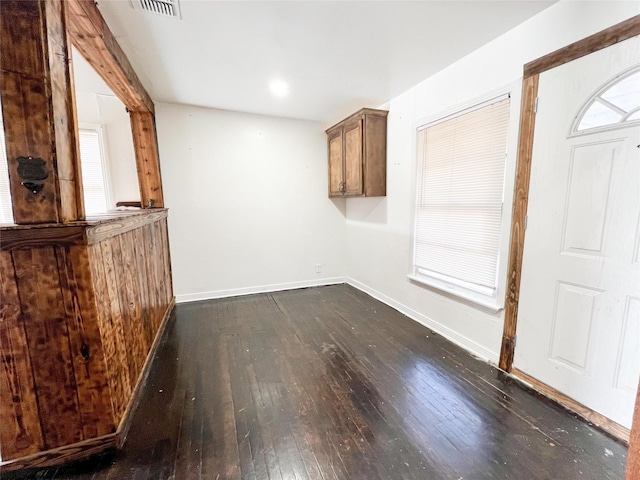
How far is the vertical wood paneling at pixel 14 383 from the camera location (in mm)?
1234

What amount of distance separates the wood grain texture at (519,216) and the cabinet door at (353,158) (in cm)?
177

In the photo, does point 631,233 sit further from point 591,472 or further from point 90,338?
point 90,338

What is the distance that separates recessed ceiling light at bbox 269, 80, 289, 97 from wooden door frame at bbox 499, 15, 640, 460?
205 cm

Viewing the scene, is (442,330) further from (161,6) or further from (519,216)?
(161,6)

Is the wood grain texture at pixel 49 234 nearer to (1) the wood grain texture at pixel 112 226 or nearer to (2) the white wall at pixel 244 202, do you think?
(1) the wood grain texture at pixel 112 226

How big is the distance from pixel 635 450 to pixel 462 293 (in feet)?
6.03

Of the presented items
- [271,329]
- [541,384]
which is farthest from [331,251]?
[541,384]

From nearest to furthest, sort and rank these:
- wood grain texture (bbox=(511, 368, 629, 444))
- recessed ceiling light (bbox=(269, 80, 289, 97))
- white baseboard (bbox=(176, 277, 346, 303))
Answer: wood grain texture (bbox=(511, 368, 629, 444)) → recessed ceiling light (bbox=(269, 80, 289, 97)) → white baseboard (bbox=(176, 277, 346, 303))

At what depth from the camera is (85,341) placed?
4.50ft

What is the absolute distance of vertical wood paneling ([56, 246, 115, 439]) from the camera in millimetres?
1301

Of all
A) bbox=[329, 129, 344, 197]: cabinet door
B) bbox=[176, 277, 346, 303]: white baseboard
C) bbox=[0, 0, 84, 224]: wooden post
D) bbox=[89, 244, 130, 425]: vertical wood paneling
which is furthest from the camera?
bbox=[329, 129, 344, 197]: cabinet door

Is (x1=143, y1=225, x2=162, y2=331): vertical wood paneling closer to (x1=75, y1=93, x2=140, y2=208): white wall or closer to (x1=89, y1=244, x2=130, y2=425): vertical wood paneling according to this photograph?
(x1=89, y1=244, x2=130, y2=425): vertical wood paneling

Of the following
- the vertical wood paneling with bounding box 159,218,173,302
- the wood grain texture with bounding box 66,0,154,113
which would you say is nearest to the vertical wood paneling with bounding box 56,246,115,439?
the wood grain texture with bounding box 66,0,154,113

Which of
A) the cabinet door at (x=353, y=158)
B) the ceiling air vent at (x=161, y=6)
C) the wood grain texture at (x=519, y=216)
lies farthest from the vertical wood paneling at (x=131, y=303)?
the wood grain texture at (x=519, y=216)
